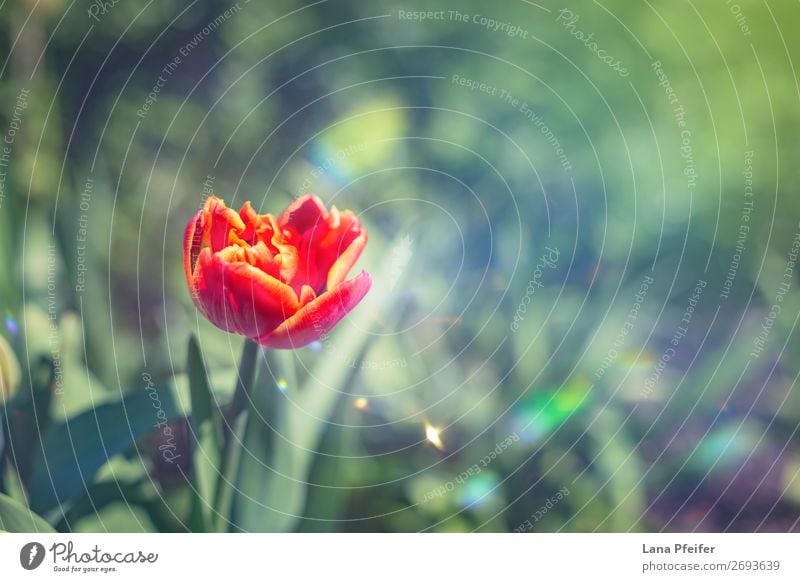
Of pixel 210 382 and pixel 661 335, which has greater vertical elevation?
pixel 661 335

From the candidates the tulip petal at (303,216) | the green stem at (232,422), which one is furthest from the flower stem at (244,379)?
the tulip petal at (303,216)

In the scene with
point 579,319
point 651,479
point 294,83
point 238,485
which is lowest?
point 238,485

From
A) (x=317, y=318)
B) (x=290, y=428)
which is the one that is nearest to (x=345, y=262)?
(x=317, y=318)

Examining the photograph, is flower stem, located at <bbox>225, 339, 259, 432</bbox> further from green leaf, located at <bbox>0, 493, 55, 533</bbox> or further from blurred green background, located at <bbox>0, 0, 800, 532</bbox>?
green leaf, located at <bbox>0, 493, 55, 533</bbox>

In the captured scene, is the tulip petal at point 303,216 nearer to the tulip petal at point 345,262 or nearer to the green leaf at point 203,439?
the tulip petal at point 345,262
